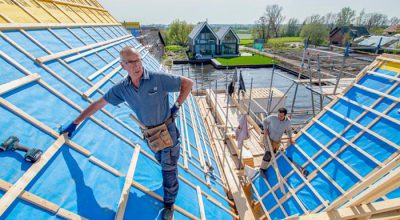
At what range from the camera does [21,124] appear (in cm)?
294

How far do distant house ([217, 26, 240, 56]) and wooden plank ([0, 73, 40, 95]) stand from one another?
4517 centimetres

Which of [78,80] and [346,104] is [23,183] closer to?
[78,80]

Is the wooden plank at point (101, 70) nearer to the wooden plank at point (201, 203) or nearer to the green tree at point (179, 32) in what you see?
the wooden plank at point (201, 203)

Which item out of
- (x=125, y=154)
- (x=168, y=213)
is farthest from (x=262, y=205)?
(x=125, y=154)

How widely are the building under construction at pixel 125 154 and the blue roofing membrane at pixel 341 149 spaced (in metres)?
0.03

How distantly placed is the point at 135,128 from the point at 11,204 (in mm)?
2868

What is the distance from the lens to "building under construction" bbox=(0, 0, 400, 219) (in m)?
2.48

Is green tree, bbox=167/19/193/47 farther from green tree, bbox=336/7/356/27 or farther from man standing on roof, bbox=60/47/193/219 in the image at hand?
man standing on roof, bbox=60/47/193/219

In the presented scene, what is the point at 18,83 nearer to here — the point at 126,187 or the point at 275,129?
the point at 126,187

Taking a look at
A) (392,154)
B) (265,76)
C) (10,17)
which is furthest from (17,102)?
(265,76)

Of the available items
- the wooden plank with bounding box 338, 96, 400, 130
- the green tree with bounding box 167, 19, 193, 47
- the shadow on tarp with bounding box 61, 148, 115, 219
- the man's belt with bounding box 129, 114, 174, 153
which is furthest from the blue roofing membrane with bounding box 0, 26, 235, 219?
the green tree with bounding box 167, 19, 193, 47

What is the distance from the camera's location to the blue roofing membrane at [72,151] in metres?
2.60

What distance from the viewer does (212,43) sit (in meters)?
46.2

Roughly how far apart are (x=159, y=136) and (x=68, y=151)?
4.48 feet
